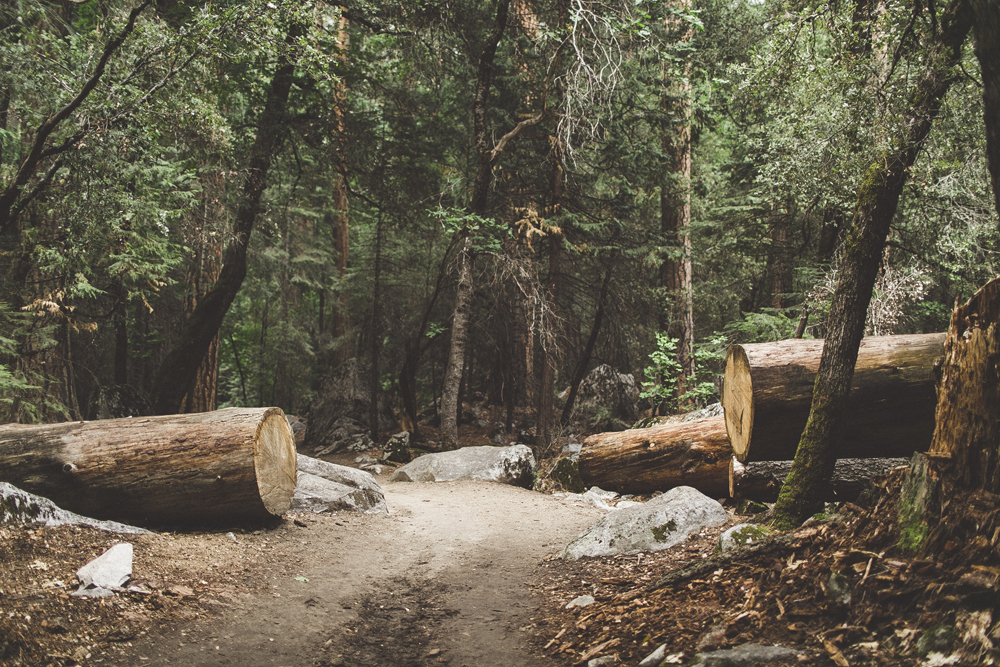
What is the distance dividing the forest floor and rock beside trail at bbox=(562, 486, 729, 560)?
7.3 inches

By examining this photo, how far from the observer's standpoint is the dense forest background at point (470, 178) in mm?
6316

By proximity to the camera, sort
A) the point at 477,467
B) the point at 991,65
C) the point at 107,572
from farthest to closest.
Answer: the point at 477,467, the point at 107,572, the point at 991,65

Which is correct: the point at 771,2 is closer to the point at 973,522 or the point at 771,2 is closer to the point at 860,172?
the point at 860,172

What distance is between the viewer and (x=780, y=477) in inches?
236

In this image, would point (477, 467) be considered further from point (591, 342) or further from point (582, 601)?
point (582, 601)

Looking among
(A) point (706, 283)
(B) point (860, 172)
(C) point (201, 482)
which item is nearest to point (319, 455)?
(C) point (201, 482)

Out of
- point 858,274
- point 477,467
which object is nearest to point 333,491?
point 477,467

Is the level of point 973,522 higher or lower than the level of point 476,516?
higher

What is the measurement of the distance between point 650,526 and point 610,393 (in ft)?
37.3

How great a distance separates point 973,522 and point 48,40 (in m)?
8.89

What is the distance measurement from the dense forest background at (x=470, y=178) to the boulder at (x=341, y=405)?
1.48 meters

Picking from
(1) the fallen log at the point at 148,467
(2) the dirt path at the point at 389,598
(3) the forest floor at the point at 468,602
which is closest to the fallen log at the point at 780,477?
(3) the forest floor at the point at 468,602

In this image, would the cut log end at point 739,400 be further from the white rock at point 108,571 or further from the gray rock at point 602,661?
the white rock at point 108,571

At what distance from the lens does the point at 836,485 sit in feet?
18.4
